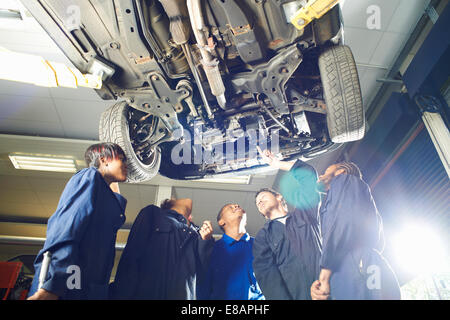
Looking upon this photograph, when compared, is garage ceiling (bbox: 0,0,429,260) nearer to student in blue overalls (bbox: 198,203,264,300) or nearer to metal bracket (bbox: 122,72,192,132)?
metal bracket (bbox: 122,72,192,132)

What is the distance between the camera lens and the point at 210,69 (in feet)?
6.27

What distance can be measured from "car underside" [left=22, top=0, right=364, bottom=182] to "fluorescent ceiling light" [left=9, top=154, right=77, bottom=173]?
3.08 metres

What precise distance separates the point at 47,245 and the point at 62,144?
370cm

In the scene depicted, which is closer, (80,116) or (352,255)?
(352,255)

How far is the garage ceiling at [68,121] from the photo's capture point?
3061mm

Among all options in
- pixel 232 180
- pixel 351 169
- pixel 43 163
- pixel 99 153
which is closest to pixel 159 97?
pixel 99 153

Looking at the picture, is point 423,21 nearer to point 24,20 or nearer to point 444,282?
point 444,282

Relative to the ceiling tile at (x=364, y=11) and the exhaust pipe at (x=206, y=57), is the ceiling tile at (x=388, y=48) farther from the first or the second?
the exhaust pipe at (x=206, y=57)

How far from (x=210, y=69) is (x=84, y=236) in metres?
1.31

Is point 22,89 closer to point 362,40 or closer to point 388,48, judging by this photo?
point 362,40

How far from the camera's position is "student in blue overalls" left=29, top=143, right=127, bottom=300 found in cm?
116

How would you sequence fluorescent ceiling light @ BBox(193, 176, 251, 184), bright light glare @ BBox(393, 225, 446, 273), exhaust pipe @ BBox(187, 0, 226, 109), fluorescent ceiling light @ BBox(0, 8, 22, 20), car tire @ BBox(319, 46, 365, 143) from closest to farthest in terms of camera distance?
exhaust pipe @ BBox(187, 0, 226, 109) < car tire @ BBox(319, 46, 365, 143) < bright light glare @ BBox(393, 225, 446, 273) < fluorescent ceiling light @ BBox(0, 8, 22, 20) < fluorescent ceiling light @ BBox(193, 176, 251, 184)

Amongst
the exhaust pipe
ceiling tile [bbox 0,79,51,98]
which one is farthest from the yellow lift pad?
ceiling tile [bbox 0,79,51,98]
